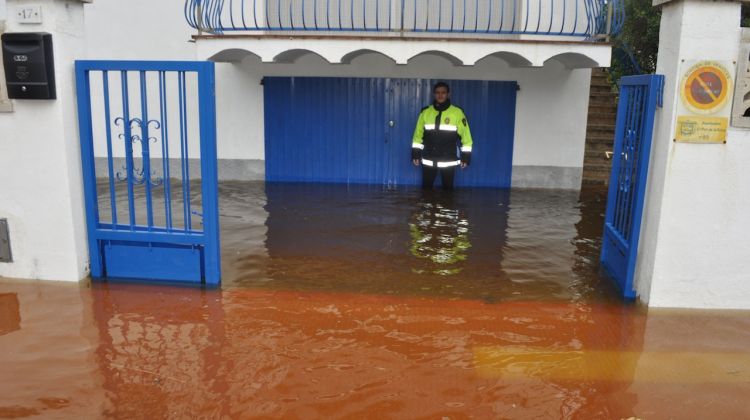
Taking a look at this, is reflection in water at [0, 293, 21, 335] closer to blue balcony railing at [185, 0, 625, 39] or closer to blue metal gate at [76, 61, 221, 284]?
blue metal gate at [76, 61, 221, 284]

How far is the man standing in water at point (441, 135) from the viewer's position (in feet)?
30.2

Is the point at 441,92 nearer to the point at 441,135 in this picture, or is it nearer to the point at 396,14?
the point at 441,135

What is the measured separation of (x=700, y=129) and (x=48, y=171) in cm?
524

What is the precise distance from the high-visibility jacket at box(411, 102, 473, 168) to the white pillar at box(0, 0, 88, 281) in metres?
5.27

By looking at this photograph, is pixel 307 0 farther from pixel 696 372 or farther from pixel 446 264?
pixel 696 372

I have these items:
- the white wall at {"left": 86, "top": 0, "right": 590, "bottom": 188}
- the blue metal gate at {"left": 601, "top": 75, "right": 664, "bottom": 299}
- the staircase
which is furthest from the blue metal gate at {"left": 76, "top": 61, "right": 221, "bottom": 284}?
the staircase

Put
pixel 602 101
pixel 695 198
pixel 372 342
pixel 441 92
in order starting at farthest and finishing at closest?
pixel 602 101, pixel 441 92, pixel 695 198, pixel 372 342

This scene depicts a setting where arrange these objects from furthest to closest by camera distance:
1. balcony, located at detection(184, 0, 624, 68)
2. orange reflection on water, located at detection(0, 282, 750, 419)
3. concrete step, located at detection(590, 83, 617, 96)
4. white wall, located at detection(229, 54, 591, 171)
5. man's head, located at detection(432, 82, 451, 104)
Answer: concrete step, located at detection(590, 83, 617, 96) < white wall, located at detection(229, 54, 591, 171) < man's head, located at detection(432, 82, 451, 104) < balcony, located at detection(184, 0, 624, 68) < orange reflection on water, located at detection(0, 282, 750, 419)

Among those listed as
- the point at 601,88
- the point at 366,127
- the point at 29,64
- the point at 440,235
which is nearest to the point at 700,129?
the point at 440,235

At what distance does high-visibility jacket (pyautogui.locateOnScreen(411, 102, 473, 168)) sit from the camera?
9227 millimetres

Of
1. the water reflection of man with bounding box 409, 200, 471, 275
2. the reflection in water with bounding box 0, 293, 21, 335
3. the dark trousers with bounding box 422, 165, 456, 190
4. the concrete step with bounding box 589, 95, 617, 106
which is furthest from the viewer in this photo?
the concrete step with bounding box 589, 95, 617, 106

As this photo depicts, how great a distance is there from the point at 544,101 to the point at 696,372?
6.81 metres

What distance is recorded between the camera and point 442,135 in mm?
9297

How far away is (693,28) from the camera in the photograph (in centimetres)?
445
